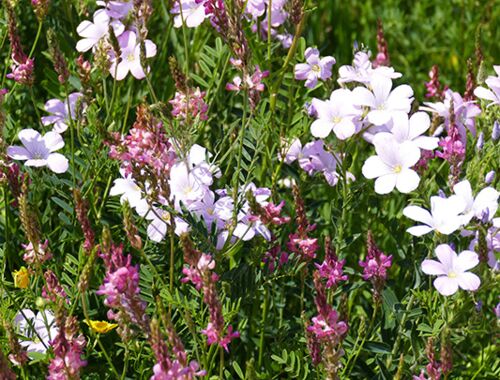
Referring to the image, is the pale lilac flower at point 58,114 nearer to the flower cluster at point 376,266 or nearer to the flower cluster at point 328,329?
the flower cluster at point 376,266

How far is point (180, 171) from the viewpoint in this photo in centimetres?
230

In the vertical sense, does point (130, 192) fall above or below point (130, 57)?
below

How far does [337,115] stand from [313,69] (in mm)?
348

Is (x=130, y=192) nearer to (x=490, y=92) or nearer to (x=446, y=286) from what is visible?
(x=446, y=286)

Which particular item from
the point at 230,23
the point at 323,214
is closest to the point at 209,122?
the point at 323,214

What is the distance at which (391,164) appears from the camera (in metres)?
2.33

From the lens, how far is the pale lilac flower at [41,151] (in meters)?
2.48

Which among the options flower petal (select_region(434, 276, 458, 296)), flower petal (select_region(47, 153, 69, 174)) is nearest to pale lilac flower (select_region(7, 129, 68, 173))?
flower petal (select_region(47, 153, 69, 174))

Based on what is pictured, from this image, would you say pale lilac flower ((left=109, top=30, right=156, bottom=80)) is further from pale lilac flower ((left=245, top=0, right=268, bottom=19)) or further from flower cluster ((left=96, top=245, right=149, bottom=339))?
flower cluster ((left=96, top=245, right=149, bottom=339))

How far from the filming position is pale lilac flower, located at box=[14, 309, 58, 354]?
2291 millimetres

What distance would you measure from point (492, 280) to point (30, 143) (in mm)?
1328

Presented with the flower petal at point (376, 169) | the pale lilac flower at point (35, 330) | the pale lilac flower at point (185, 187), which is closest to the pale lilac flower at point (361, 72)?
the flower petal at point (376, 169)

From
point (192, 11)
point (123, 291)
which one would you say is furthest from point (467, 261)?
point (192, 11)

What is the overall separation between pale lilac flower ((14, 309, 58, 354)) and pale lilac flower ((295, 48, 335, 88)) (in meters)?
1.02
